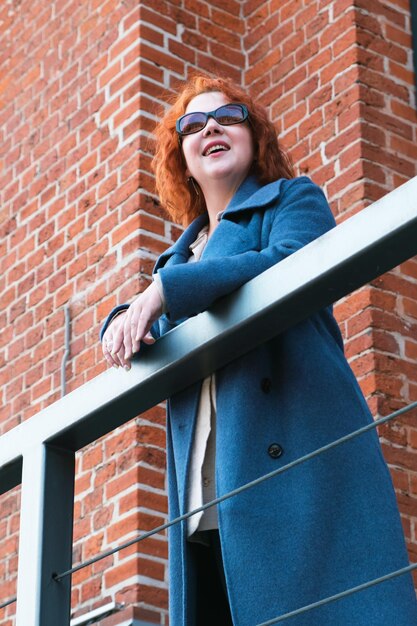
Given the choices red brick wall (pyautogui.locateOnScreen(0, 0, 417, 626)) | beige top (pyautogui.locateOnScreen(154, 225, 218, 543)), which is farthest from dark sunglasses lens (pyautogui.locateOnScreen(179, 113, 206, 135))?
red brick wall (pyautogui.locateOnScreen(0, 0, 417, 626))

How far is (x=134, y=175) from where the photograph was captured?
199 inches

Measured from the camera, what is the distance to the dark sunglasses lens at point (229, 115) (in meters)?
2.86

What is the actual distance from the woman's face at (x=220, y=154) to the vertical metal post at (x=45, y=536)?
71 centimetres

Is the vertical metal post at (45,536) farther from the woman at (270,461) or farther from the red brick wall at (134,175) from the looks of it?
the red brick wall at (134,175)

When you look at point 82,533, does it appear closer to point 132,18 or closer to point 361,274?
point 132,18

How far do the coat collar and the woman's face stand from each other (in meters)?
0.03

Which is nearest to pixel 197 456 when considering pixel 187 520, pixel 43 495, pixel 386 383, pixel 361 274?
pixel 187 520

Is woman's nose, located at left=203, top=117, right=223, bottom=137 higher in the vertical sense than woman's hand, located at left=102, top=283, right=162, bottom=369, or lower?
higher

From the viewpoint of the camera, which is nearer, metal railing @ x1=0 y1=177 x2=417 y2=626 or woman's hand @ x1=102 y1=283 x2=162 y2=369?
metal railing @ x1=0 y1=177 x2=417 y2=626

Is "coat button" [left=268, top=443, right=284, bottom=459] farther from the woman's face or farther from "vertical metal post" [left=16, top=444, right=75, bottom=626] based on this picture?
the woman's face

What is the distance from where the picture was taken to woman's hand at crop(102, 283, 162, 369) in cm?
226

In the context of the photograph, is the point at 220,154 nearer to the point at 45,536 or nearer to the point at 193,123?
the point at 193,123

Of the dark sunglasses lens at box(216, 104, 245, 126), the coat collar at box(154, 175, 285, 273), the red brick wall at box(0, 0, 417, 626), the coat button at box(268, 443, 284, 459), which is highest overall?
the red brick wall at box(0, 0, 417, 626)

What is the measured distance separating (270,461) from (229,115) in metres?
0.85
